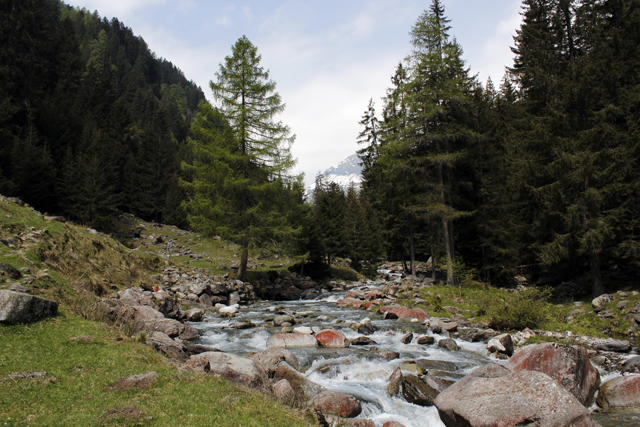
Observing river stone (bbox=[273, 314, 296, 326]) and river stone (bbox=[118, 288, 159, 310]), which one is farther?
river stone (bbox=[273, 314, 296, 326])

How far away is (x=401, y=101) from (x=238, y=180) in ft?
43.1

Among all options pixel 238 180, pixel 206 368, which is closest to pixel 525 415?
pixel 206 368

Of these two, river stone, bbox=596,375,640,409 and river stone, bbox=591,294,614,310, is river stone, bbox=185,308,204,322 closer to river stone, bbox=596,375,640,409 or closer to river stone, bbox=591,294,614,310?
river stone, bbox=596,375,640,409

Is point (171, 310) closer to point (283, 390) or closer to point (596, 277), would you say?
point (283, 390)

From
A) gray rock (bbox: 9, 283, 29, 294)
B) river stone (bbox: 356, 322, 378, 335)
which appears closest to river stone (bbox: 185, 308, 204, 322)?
gray rock (bbox: 9, 283, 29, 294)

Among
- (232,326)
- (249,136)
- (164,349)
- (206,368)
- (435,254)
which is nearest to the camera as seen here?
(206,368)

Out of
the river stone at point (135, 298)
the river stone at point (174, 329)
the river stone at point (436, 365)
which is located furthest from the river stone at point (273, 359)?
the river stone at point (135, 298)

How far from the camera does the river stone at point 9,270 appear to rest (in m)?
8.99

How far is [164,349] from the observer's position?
7.85 m

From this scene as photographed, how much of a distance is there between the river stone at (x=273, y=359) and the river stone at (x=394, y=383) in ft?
8.29

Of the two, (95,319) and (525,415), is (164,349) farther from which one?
(525,415)

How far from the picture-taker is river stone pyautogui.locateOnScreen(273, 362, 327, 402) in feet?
21.8

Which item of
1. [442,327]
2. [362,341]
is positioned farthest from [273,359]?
[442,327]

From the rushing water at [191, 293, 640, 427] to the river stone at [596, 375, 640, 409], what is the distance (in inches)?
18.6
